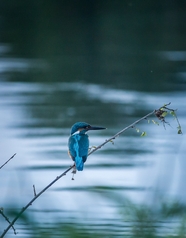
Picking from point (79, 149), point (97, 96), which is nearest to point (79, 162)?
point (79, 149)

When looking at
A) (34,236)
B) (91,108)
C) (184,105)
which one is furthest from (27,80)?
(34,236)

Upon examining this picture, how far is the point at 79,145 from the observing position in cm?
246

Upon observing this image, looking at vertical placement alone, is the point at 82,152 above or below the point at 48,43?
below

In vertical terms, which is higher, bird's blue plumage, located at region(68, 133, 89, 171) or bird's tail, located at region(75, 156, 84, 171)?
bird's blue plumage, located at region(68, 133, 89, 171)

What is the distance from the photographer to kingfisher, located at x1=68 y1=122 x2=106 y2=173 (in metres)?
2.41

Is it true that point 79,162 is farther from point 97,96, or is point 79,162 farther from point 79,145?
point 97,96

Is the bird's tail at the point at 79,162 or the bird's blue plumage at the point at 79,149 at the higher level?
the bird's blue plumage at the point at 79,149

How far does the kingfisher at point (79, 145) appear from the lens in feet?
7.91

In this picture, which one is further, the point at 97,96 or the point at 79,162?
the point at 97,96

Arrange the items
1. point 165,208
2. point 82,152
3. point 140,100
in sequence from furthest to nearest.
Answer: point 140,100 < point 82,152 < point 165,208

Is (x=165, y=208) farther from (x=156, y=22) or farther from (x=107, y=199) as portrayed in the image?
(x=156, y=22)

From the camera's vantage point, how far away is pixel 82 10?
12.4 metres

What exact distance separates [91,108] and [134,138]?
0.93 m

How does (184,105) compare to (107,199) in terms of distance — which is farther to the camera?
(184,105)
